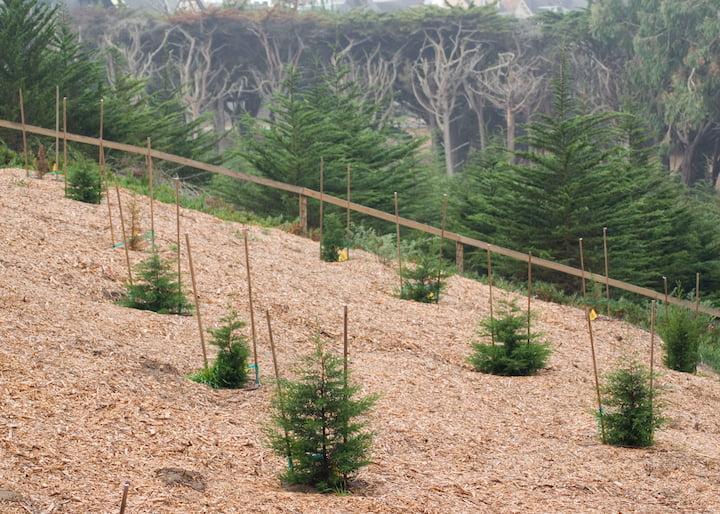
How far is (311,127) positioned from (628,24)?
67.7 ft

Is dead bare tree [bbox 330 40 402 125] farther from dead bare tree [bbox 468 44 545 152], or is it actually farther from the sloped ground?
the sloped ground

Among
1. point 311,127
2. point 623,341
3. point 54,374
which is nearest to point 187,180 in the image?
point 311,127

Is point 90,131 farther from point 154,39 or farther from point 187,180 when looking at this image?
point 154,39

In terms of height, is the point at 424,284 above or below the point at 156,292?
below

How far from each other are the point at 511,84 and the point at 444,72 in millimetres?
2409

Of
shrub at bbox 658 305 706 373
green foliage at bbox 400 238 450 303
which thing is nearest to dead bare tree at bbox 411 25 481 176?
green foliage at bbox 400 238 450 303

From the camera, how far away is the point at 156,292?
9.88m

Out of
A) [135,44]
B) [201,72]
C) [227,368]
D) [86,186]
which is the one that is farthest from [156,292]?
[135,44]

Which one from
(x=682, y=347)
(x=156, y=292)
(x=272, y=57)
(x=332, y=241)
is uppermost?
(x=156, y=292)

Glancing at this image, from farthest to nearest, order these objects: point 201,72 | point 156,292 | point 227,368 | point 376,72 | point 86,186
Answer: point 201,72 → point 376,72 → point 86,186 → point 156,292 → point 227,368

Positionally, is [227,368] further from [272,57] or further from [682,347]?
[272,57]

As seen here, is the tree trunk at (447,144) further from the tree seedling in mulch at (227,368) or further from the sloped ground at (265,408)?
the tree seedling in mulch at (227,368)

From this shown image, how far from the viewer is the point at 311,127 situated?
2045cm

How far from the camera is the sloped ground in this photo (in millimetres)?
6121
